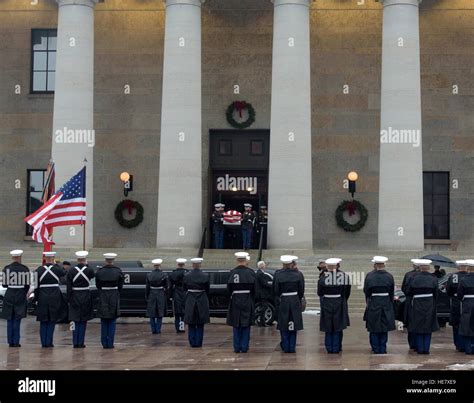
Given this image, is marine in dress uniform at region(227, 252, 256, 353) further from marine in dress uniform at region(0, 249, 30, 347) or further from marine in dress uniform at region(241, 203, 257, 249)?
marine in dress uniform at region(241, 203, 257, 249)

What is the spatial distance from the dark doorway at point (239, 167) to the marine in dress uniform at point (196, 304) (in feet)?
84.4

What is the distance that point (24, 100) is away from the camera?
56469 millimetres

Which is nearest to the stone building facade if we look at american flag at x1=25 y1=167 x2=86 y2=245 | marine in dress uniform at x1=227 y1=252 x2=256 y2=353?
american flag at x1=25 y1=167 x2=86 y2=245

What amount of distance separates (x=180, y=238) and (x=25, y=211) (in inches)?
419

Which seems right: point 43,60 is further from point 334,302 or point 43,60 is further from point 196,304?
point 334,302

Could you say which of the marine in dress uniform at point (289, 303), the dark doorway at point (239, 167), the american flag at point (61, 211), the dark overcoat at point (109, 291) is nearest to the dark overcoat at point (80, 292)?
the dark overcoat at point (109, 291)

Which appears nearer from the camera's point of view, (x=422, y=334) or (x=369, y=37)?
(x=422, y=334)

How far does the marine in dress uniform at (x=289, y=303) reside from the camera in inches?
1098

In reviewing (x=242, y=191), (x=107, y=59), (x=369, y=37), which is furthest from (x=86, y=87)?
(x=369, y=37)

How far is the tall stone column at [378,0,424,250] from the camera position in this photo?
48.0 metres

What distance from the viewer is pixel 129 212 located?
181ft
